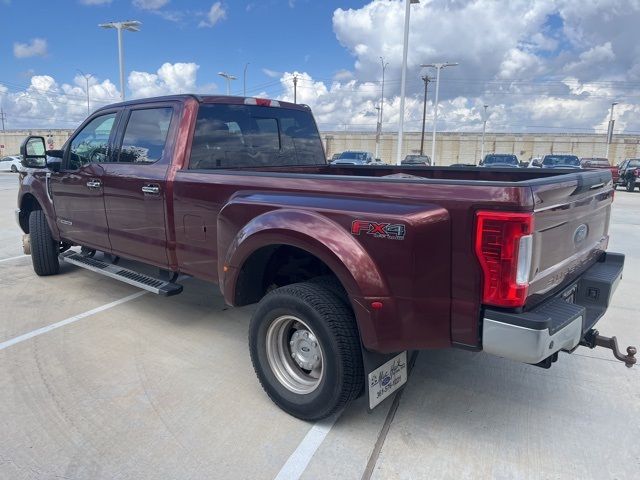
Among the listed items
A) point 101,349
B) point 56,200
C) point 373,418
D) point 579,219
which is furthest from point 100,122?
point 579,219

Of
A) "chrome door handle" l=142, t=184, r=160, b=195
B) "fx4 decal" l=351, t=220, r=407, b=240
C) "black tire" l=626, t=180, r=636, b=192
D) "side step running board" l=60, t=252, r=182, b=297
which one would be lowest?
"black tire" l=626, t=180, r=636, b=192

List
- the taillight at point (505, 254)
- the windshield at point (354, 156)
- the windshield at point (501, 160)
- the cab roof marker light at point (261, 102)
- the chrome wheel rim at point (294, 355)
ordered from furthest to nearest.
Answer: the windshield at point (354, 156) → the windshield at point (501, 160) → the cab roof marker light at point (261, 102) → the chrome wheel rim at point (294, 355) → the taillight at point (505, 254)

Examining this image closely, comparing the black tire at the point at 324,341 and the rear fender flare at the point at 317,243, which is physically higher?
the rear fender flare at the point at 317,243

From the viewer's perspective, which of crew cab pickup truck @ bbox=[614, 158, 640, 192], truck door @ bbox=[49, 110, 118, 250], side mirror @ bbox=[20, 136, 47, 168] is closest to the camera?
truck door @ bbox=[49, 110, 118, 250]

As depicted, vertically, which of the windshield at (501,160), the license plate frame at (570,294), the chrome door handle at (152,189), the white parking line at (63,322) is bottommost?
the white parking line at (63,322)

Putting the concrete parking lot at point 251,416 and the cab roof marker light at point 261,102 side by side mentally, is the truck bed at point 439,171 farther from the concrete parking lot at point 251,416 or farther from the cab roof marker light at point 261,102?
the concrete parking lot at point 251,416

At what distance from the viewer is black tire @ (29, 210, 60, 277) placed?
5691mm

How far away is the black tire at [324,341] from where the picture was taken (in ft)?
8.72

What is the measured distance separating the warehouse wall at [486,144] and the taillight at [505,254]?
5852 cm

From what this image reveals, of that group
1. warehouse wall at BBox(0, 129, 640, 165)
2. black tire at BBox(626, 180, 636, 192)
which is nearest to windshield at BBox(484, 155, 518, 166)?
black tire at BBox(626, 180, 636, 192)

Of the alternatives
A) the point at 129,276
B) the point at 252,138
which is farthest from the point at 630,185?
the point at 129,276

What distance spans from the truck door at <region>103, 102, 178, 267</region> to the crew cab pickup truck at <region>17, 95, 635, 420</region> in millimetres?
18

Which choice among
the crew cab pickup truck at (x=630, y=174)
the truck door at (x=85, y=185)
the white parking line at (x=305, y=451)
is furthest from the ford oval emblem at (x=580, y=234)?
the crew cab pickup truck at (x=630, y=174)

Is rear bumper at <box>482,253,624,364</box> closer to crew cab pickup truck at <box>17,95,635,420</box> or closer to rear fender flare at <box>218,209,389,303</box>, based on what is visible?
crew cab pickup truck at <box>17,95,635,420</box>
